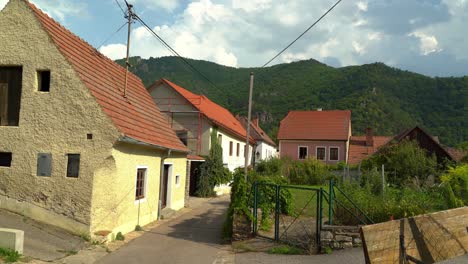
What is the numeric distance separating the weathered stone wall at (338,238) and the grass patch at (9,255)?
689 centimetres

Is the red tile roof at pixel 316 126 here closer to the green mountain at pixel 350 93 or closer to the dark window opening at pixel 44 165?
the green mountain at pixel 350 93

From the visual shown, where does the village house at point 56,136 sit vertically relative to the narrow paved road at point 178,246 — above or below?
above

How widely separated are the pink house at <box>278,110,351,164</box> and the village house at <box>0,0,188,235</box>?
35405 mm

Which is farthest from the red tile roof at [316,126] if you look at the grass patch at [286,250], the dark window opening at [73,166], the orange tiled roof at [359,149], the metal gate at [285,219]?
the dark window opening at [73,166]

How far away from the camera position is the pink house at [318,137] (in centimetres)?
4644

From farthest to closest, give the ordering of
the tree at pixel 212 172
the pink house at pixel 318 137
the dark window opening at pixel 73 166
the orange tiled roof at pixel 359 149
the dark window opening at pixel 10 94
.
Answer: the pink house at pixel 318 137
the orange tiled roof at pixel 359 149
the tree at pixel 212 172
the dark window opening at pixel 10 94
the dark window opening at pixel 73 166

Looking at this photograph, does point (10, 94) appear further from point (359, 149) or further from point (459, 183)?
point (359, 149)

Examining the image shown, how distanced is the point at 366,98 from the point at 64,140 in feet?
212

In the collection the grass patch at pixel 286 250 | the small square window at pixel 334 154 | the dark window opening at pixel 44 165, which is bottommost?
the grass patch at pixel 286 250

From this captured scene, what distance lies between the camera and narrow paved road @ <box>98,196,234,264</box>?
9984 millimetres

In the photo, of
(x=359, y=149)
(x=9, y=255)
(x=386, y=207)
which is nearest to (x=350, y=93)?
(x=359, y=149)

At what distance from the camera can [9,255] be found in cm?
Answer: 819

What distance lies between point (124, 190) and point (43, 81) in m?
4.00

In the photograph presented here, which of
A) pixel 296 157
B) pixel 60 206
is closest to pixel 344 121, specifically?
pixel 296 157
